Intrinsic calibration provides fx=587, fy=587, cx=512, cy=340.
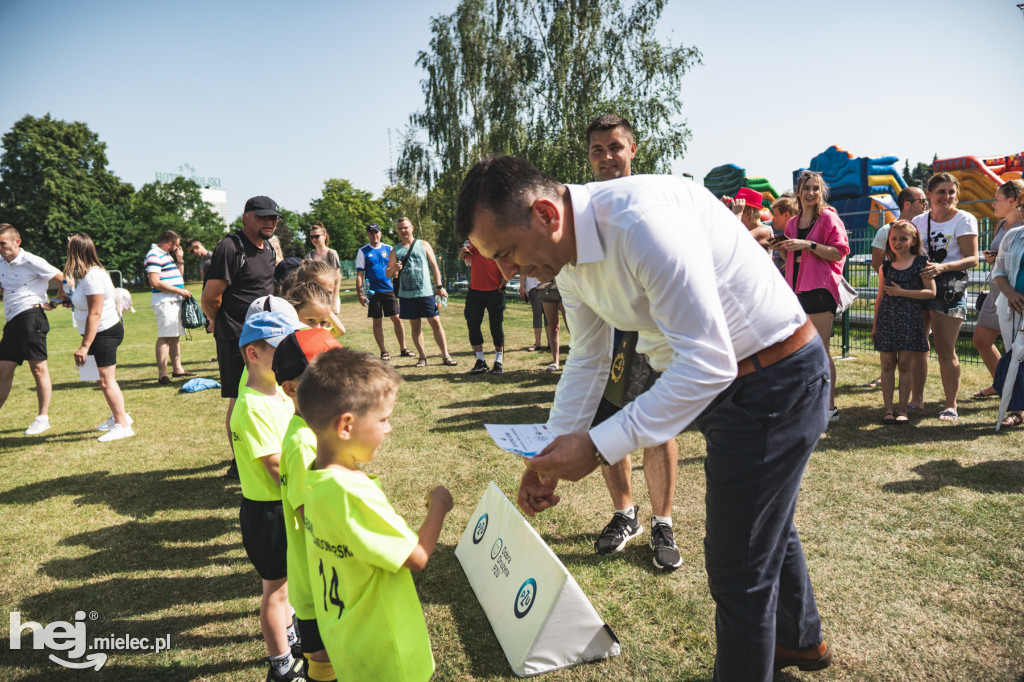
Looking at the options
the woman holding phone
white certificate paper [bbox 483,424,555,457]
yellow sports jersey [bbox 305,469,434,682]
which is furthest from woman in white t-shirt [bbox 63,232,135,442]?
the woman holding phone

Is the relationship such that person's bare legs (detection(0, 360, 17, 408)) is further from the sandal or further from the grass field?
the sandal

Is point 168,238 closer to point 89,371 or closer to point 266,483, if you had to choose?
point 89,371

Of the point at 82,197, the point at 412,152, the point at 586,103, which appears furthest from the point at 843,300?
the point at 82,197

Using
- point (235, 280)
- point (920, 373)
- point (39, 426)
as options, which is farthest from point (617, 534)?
point (39, 426)

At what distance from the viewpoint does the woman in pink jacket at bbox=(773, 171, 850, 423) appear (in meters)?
5.16

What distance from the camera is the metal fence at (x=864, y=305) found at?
890cm

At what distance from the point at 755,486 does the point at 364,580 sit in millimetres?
1206

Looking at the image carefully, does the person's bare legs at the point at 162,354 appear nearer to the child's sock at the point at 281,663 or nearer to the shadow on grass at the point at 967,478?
the child's sock at the point at 281,663

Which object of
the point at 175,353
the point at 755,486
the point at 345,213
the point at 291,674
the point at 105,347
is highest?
the point at 345,213

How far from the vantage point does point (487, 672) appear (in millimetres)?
2471

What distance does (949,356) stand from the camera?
550cm

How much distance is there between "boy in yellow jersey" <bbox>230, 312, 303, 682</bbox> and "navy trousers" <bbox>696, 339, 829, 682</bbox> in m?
1.73

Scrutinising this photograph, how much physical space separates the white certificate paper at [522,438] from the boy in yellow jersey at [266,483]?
101cm

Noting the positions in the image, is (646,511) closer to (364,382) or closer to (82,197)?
(364,382)
